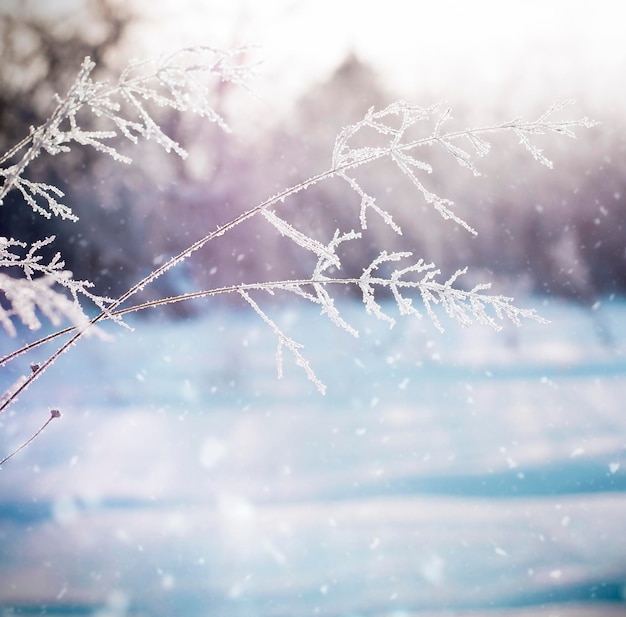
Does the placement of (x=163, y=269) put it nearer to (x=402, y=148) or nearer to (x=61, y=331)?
(x=61, y=331)

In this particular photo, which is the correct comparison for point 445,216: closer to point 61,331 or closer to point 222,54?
point 222,54

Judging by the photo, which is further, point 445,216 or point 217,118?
point 445,216

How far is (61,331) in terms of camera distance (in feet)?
3.50

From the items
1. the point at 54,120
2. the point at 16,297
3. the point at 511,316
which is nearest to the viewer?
the point at 16,297

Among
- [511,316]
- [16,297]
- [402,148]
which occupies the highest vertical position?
[16,297]

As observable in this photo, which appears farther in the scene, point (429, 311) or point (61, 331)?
point (429, 311)

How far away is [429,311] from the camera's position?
126cm

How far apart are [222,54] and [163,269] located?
41cm

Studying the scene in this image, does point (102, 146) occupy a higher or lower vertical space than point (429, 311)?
higher

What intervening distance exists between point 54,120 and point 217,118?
0.30 m

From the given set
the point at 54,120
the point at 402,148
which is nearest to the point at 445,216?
the point at 402,148

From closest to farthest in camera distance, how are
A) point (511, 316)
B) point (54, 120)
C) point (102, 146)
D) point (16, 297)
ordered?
point (16, 297), point (54, 120), point (102, 146), point (511, 316)

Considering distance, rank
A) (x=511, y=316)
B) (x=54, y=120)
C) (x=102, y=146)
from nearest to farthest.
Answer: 1. (x=54, y=120)
2. (x=102, y=146)
3. (x=511, y=316)

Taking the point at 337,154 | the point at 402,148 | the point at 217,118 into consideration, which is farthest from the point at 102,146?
the point at 402,148
